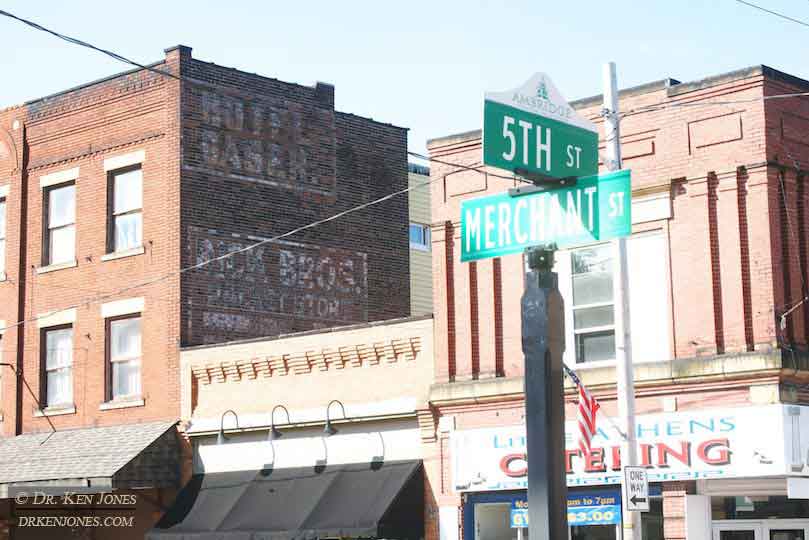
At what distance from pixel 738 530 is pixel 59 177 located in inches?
630

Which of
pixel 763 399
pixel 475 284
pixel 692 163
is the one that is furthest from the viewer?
pixel 475 284

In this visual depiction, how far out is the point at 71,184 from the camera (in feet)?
93.9

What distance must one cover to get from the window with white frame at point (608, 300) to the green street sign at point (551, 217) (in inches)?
412

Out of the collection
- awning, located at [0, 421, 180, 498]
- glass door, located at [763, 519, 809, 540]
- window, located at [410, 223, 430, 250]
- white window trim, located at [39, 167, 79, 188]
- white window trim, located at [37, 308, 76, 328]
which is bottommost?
glass door, located at [763, 519, 809, 540]

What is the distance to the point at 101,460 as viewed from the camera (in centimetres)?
2523

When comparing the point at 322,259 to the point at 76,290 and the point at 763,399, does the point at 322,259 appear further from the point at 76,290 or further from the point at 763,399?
the point at 763,399

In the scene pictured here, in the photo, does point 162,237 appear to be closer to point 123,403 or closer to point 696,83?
point 123,403

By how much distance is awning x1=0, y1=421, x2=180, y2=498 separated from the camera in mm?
24750

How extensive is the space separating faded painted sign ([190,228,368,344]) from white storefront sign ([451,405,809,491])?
741 cm

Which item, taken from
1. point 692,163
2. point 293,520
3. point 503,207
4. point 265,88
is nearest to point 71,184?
point 265,88

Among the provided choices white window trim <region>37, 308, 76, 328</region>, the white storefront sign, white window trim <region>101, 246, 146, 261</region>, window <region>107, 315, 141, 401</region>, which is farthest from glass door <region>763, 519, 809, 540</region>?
white window trim <region>37, 308, 76, 328</region>

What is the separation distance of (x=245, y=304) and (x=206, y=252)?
1.39 meters

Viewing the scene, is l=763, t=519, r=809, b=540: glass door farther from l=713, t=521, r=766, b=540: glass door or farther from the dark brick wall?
the dark brick wall

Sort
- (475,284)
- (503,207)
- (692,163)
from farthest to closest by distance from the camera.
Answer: (475,284)
(692,163)
(503,207)
